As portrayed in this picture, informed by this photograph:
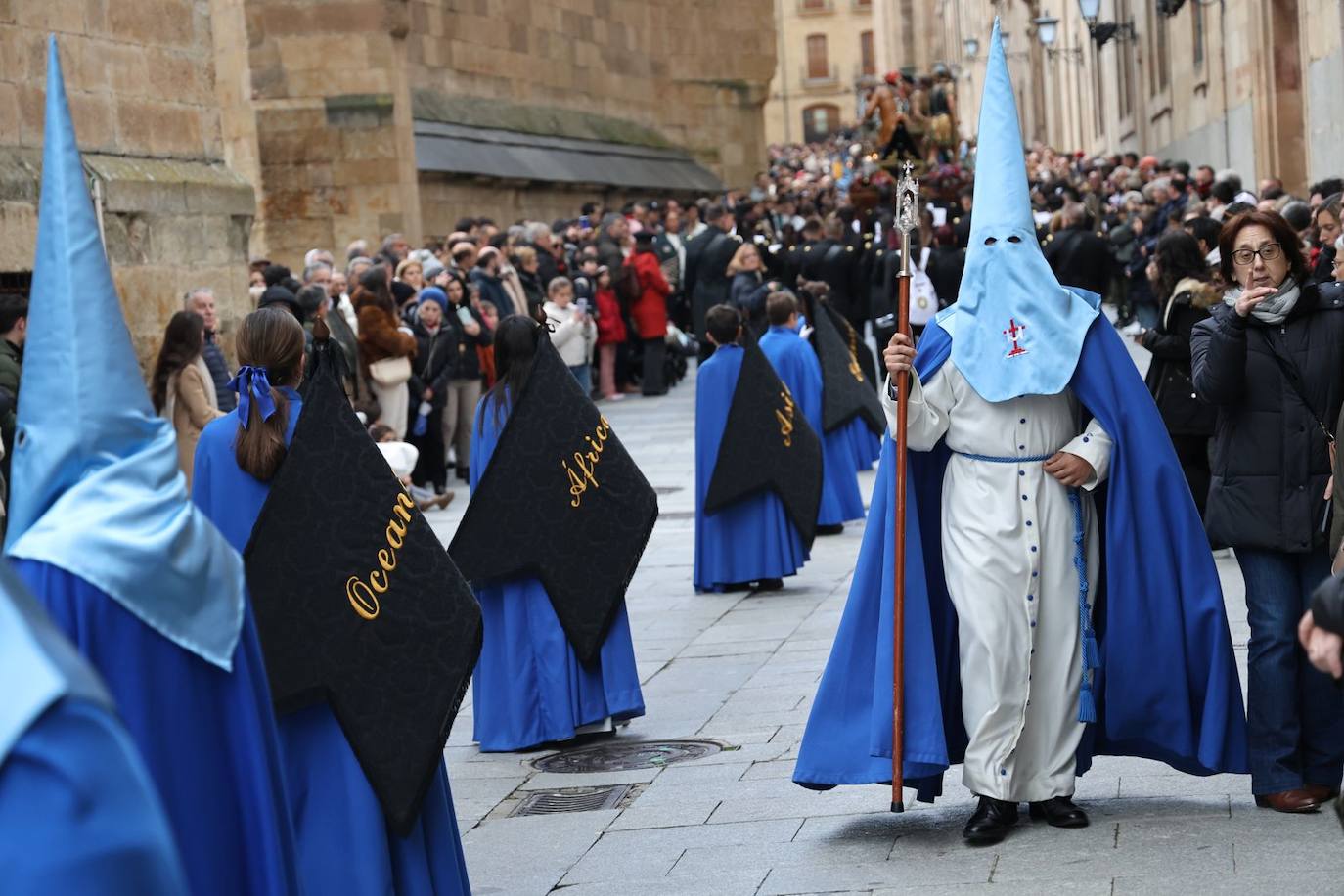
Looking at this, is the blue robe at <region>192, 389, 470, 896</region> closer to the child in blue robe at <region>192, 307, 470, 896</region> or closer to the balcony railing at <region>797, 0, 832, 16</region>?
the child in blue robe at <region>192, 307, 470, 896</region>

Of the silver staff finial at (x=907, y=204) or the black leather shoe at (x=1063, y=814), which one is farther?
the silver staff finial at (x=907, y=204)

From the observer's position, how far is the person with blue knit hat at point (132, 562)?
3.27m

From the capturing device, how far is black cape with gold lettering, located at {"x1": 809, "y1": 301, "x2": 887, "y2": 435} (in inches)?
546

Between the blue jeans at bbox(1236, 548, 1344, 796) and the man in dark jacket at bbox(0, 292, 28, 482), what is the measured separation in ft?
17.1

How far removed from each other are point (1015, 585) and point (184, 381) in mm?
6116

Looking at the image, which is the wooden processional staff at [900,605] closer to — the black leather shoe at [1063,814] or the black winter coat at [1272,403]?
the black leather shoe at [1063,814]

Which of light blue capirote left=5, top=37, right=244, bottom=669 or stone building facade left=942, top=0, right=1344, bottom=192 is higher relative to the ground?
stone building facade left=942, top=0, right=1344, bottom=192

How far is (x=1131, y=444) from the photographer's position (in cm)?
598

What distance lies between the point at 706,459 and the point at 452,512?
399 centimetres

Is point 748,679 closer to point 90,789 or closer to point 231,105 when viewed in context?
point 90,789

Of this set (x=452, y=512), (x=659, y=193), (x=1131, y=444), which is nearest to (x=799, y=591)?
(x=452, y=512)

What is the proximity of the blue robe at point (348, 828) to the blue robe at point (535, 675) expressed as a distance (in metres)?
2.65

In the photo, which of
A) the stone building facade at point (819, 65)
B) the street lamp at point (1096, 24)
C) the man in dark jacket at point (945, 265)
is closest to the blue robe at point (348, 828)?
the man in dark jacket at point (945, 265)

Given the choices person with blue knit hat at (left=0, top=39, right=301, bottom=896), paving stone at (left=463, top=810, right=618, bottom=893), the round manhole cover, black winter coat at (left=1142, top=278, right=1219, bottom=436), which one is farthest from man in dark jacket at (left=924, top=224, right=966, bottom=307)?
person with blue knit hat at (left=0, top=39, right=301, bottom=896)
